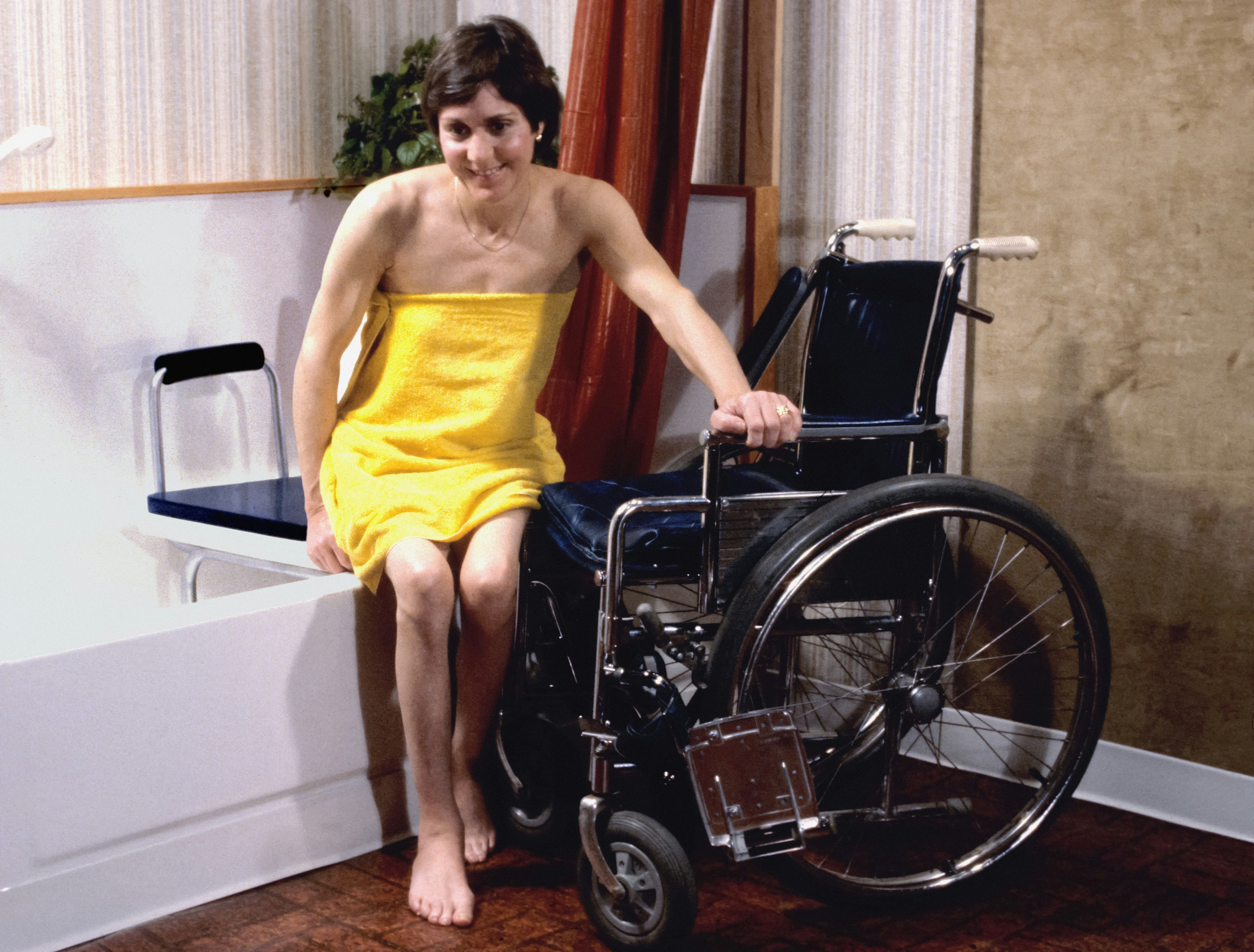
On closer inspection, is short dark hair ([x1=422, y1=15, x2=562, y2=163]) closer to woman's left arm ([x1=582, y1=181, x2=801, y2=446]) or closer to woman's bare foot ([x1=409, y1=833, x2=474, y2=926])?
woman's left arm ([x1=582, y1=181, x2=801, y2=446])

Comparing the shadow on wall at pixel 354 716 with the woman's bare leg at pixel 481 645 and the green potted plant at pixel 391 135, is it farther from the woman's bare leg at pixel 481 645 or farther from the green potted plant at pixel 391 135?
the green potted plant at pixel 391 135

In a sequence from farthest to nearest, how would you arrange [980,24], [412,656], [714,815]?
[980,24] → [412,656] → [714,815]

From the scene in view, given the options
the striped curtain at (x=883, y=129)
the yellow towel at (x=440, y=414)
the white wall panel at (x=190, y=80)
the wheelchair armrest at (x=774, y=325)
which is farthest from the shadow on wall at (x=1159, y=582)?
the white wall panel at (x=190, y=80)

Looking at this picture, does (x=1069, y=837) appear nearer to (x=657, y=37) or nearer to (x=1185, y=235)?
(x=1185, y=235)

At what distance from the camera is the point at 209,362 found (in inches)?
92.5

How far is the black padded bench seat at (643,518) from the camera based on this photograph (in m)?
1.54

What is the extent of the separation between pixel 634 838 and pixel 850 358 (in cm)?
70

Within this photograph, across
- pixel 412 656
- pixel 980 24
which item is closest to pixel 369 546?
pixel 412 656

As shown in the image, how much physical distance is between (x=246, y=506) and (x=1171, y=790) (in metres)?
1.46

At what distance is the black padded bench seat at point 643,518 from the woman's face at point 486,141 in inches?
15.5

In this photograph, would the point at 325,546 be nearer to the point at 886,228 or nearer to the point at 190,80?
the point at 886,228

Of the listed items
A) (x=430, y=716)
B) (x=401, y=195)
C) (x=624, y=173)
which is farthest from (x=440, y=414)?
(x=624, y=173)

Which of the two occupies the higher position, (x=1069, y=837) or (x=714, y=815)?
(x=714, y=815)

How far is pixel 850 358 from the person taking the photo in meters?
1.80
